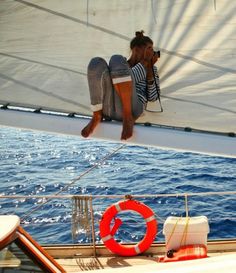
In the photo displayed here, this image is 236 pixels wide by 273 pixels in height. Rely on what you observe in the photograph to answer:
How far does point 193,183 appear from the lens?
13.5 metres

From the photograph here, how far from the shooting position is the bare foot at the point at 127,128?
298cm

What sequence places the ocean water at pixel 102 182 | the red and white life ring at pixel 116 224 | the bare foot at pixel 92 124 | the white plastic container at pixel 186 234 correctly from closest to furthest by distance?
the bare foot at pixel 92 124
the white plastic container at pixel 186 234
the red and white life ring at pixel 116 224
the ocean water at pixel 102 182

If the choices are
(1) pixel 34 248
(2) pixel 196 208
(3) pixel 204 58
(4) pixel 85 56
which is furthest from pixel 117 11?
(2) pixel 196 208

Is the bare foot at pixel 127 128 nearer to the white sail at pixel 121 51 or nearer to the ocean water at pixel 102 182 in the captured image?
the white sail at pixel 121 51

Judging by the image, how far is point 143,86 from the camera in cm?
320

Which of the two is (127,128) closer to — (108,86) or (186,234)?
(108,86)

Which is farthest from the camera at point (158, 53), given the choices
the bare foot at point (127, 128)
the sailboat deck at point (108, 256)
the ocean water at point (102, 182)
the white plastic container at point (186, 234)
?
the ocean water at point (102, 182)

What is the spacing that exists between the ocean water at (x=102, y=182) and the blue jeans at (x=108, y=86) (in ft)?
13.7

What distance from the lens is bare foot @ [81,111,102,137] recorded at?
309cm

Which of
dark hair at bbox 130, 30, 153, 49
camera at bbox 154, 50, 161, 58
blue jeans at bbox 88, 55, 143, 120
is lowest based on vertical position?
blue jeans at bbox 88, 55, 143, 120

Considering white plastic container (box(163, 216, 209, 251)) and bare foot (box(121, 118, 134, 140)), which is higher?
bare foot (box(121, 118, 134, 140))

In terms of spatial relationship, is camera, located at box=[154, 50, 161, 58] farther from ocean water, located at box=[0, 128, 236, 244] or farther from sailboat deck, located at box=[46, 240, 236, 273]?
ocean water, located at box=[0, 128, 236, 244]

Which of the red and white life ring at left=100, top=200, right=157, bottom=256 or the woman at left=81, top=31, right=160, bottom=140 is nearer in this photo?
the woman at left=81, top=31, right=160, bottom=140

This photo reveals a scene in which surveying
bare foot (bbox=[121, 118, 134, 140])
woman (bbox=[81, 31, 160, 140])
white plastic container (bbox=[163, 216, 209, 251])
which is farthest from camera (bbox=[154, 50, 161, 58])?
white plastic container (bbox=[163, 216, 209, 251])
